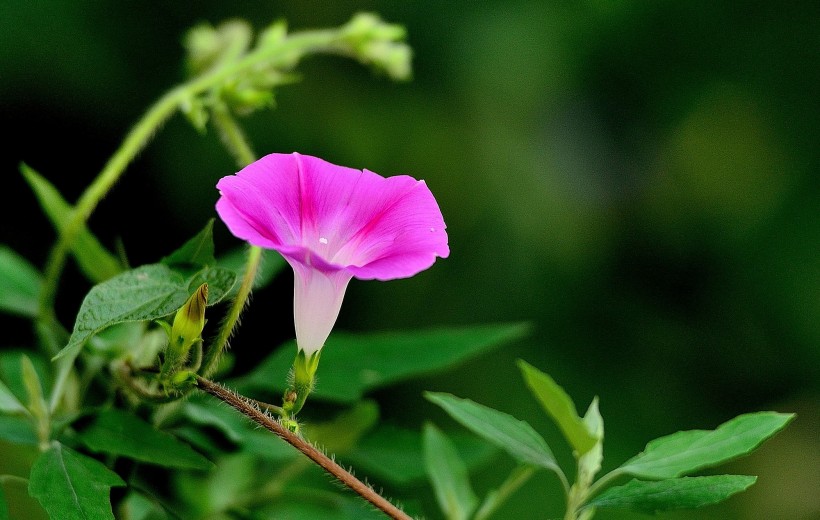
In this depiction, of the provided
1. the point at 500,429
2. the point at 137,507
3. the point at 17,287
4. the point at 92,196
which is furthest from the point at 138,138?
the point at 500,429

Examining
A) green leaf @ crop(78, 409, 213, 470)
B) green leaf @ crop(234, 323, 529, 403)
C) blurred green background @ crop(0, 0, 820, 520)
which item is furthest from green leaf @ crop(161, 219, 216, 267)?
blurred green background @ crop(0, 0, 820, 520)

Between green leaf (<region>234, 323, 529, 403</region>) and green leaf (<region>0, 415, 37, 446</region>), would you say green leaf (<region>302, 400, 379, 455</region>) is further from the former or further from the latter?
green leaf (<region>0, 415, 37, 446</region>)

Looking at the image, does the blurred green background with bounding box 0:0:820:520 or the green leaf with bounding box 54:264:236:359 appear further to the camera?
the blurred green background with bounding box 0:0:820:520

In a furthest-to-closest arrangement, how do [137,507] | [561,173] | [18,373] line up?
[561,173], [18,373], [137,507]

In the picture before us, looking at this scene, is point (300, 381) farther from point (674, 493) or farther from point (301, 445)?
point (674, 493)

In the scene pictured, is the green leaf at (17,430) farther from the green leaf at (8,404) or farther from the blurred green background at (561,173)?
the blurred green background at (561,173)

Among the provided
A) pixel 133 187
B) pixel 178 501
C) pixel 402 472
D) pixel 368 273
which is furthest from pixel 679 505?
pixel 133 187

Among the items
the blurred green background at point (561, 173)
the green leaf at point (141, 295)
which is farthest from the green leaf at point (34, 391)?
the blurred green background at point (561, 173)
